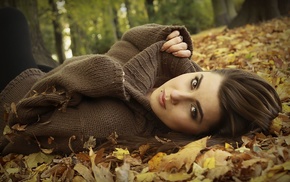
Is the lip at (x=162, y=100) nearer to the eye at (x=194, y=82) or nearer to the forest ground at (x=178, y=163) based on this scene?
the eye at (x=194, y=82)

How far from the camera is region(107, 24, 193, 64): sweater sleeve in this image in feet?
9.87

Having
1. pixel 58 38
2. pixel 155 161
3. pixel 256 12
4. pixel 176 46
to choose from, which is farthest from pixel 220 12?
pixel 155 161

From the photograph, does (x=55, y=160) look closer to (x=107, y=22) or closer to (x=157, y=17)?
(x=157, y=17)

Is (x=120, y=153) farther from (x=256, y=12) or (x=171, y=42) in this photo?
(x=256, y=12)

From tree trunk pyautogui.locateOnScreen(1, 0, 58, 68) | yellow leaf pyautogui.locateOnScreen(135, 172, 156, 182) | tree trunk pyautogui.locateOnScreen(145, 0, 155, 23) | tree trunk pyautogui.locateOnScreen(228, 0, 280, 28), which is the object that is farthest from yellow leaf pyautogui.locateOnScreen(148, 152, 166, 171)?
tree trunk pyautogui.locateOnScreen(145, 0, 155, 23)

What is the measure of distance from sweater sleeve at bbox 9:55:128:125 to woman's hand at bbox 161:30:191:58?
747 mm

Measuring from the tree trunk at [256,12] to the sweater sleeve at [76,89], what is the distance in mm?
7995

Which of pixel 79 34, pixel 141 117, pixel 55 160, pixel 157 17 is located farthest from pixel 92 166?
pixel 79 34

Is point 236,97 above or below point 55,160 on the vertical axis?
above

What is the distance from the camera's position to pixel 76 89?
228cm

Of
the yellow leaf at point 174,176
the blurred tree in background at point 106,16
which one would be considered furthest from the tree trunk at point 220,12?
the yellow leaf at point 174,176

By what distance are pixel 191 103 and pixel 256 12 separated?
8214 millimetres

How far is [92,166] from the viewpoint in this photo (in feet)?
6.16

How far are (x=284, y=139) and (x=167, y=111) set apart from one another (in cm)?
79
